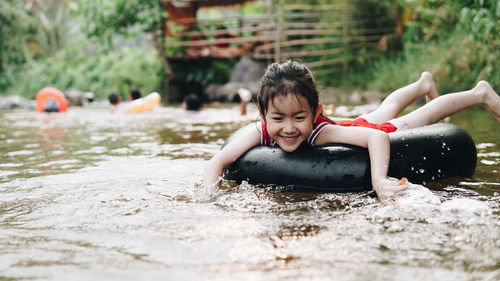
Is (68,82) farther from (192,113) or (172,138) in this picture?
(172,138)

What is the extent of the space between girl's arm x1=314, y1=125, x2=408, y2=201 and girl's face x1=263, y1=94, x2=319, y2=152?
17cm

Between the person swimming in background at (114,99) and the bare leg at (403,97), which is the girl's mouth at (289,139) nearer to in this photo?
the bare leg at (403,97)

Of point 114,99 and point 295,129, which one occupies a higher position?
point 295,129

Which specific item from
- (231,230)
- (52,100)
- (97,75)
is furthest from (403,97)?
(97,75)

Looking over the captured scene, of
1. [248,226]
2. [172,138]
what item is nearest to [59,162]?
[172,138]

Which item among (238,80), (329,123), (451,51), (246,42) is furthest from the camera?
(238,80)

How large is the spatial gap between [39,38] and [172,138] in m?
19.5

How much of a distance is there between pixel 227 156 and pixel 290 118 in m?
→ 0.59

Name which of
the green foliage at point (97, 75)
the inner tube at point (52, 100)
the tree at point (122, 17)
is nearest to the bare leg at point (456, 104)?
the inner tube at point (52, 100)

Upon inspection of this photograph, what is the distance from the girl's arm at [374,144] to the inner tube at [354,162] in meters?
0.07

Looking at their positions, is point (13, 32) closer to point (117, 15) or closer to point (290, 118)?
point (117, 15)

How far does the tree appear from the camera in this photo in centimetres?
1498

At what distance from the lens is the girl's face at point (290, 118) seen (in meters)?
3.19

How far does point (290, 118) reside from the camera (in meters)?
3.24
